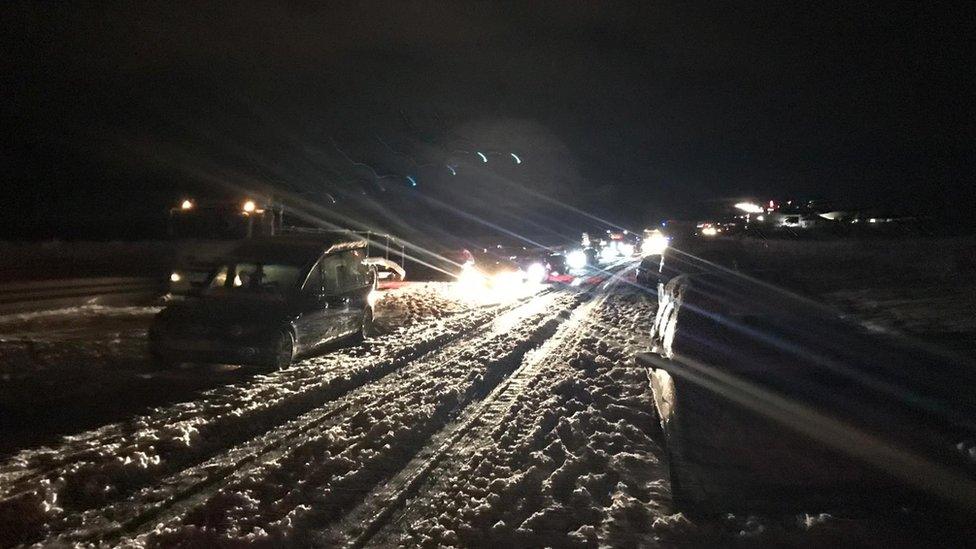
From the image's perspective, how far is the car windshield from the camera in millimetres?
10031

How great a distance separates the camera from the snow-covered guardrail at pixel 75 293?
51.4ft

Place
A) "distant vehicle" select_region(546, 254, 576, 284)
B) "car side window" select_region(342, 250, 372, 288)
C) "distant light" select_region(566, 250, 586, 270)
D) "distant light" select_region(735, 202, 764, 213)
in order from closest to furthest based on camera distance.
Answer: "car side window" select_region(342, 250, 372, 288) → "distant vehicle" select_region(546, 254, 576, 284) → "distant light" select_region(566, 250, 586, 270) → "distant light" select_region(735, 202, 764, 213)

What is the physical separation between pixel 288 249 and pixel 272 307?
152cm

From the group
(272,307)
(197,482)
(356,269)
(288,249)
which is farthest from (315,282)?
(197,482)

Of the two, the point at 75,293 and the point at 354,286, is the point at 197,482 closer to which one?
the point at 354,286

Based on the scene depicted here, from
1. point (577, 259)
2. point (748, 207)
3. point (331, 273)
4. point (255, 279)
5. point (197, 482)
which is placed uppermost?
point (748, 207)

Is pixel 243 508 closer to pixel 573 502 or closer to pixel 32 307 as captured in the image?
pixel 573 502

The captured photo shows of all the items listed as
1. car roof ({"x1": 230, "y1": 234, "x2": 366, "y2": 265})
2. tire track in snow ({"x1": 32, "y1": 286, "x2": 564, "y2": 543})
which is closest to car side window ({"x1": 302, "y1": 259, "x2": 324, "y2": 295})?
car roof ({"x1": 230, "y1": 234, "x2": 366, "y2": 265})

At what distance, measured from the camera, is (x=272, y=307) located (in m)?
9.55

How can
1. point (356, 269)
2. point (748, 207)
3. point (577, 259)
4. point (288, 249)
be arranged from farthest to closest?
point (748, 207), point (577, 259), point (356, 269), point (288, 249)

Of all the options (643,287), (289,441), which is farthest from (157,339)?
(643,287)

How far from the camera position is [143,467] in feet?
18.1

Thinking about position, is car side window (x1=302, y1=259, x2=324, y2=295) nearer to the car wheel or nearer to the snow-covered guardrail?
the car wheel

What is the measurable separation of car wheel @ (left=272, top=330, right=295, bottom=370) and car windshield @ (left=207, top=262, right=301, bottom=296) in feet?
2.83
